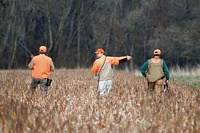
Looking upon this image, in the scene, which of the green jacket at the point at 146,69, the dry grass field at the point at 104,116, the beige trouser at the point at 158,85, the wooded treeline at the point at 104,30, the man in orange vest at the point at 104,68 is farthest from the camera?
the wooded treeline at the point at 104,30

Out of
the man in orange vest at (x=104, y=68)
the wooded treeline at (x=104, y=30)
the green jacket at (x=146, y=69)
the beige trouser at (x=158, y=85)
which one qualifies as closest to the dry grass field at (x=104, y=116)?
the man in orange vest at (x=104, y=68)

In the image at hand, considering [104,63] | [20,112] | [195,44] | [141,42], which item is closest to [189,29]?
[195,44]

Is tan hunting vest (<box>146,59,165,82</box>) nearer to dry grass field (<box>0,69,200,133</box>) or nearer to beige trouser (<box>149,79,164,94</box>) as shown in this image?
beige trouser (<box>149,79,164,94</box>)

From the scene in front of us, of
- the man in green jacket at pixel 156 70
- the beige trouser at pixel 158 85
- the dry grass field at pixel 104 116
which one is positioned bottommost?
the dry grass field at pixel 104 116

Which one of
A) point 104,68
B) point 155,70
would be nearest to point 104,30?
point 155,70

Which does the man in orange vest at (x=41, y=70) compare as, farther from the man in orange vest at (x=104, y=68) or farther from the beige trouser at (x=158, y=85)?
the beige trouser at (x=158, y=85)

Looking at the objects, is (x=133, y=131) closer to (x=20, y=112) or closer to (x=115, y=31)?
(x=20, y=112)

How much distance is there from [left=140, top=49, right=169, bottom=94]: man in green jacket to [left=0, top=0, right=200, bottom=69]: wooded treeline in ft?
86.3

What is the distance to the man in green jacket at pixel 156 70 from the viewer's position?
37.6 ft

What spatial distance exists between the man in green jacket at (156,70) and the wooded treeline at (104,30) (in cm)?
2629

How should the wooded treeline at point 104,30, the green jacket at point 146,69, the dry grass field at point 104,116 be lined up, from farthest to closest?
the wooded treeline at point 104,30, the green jacket at point 146,69, the dry grass field at point 104,116

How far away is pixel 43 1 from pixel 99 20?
12.2 meters

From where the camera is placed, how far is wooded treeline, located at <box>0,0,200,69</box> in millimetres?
38812

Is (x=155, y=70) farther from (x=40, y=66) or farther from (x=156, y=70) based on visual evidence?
(x=40, y=66)
